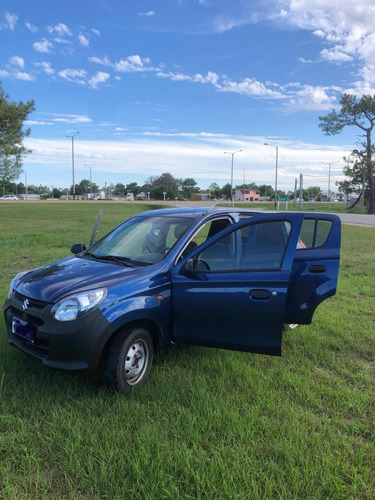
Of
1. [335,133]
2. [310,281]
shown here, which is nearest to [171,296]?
[310,281]

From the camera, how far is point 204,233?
4.23 meters

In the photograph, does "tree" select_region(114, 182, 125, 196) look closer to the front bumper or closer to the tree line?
the tree line

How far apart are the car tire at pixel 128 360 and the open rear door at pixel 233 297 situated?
34 centimetres

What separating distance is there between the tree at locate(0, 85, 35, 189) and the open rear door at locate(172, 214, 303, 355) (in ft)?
72.9

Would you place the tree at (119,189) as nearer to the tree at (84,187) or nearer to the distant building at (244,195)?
the tree at (84,187)

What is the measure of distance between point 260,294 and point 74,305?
1603 millimetres

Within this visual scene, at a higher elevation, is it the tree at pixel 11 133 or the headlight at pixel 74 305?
the tree at pixel 11 133

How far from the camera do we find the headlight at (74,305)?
300 cm

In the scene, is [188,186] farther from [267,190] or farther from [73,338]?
[73,338]

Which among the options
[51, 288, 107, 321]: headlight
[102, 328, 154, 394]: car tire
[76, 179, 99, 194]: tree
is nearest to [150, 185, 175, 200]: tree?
[76, 179, 99, 194]: tree

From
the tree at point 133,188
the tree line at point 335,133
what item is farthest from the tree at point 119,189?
the tree line at point 335,133

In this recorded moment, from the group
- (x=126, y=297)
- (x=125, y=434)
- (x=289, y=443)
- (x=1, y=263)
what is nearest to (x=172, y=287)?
(x=126, y=297)

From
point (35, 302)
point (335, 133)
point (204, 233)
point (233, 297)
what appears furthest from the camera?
point (335, 133)

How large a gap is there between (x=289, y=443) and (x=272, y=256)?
1.76 meters
